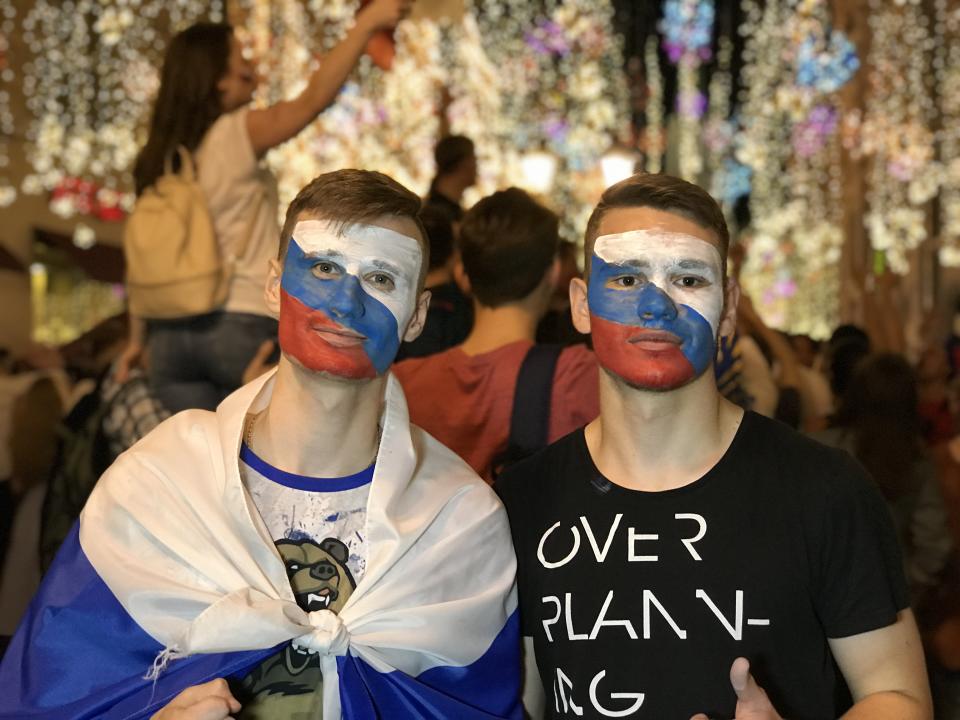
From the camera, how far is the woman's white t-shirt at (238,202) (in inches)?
207

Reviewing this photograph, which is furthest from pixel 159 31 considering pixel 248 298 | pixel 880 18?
pixel 248 298

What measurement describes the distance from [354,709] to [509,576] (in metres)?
0.48

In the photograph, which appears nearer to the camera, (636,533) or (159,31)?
(636,533)

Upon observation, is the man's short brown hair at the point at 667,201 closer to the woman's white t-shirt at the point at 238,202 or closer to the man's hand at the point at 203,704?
the man's hand at the point at 203,704

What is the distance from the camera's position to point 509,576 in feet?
10.7

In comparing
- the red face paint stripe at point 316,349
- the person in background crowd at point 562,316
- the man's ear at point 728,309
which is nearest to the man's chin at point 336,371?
the red face paint stripe at point 316,349

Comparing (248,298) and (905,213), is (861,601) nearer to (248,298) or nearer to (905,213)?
(248,298)

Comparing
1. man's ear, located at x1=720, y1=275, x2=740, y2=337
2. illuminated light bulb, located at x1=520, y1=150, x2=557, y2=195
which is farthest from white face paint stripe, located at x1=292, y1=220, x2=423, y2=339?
illuminated light bulb, located at x1=520, y1=150, x2=557, y2=195

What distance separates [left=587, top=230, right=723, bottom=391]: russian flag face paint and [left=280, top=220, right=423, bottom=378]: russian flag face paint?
0.47m

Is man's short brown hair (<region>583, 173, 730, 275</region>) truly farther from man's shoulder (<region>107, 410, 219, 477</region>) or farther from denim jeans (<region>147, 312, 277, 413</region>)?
denim jeans (<region>147, 312, 277, 413</region>)

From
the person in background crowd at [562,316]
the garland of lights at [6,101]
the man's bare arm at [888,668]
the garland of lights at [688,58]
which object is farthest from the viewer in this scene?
the garland of lights at [688,58]

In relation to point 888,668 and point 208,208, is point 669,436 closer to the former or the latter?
point 888,668

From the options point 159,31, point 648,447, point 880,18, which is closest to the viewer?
point 648,447

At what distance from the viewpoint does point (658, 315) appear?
127 inches
